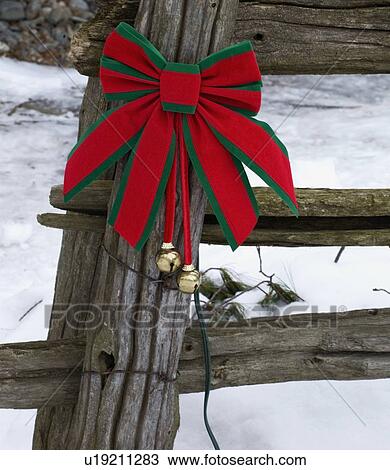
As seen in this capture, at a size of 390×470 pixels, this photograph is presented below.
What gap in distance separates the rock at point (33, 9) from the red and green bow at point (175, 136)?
193 inches

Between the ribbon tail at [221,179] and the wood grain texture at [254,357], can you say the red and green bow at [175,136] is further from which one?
the wood grain texture at [254,357]

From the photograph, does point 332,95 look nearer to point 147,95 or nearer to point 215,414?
point 215,414

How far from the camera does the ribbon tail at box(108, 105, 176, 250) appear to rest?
1.20 meters

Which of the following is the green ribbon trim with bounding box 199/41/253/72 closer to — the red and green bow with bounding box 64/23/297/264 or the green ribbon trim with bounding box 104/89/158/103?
the red and green bow with bounding box 64/23/297/264

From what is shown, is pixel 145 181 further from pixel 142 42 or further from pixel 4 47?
pixel 4 47

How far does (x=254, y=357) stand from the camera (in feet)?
5.07

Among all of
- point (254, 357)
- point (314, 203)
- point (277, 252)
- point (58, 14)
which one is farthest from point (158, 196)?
point (58, 14)

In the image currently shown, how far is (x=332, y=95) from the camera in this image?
4.95m

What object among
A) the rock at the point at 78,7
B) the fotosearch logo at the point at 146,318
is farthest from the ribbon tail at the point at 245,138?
the rock at the point at 78,7

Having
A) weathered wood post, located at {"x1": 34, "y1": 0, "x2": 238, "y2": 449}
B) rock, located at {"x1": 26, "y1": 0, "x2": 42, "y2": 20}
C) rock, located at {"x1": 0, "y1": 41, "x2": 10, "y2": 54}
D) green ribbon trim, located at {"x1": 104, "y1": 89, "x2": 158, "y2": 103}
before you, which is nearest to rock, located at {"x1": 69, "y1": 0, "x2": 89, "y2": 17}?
rock, located at {"x1": 26, "y1": 0, "x2": 42, "y2": 20}

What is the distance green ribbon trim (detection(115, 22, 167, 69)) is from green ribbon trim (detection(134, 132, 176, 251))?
0.13 meters

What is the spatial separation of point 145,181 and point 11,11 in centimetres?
497

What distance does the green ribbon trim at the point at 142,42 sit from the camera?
1170mm

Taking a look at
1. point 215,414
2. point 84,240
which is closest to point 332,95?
point 215,414
